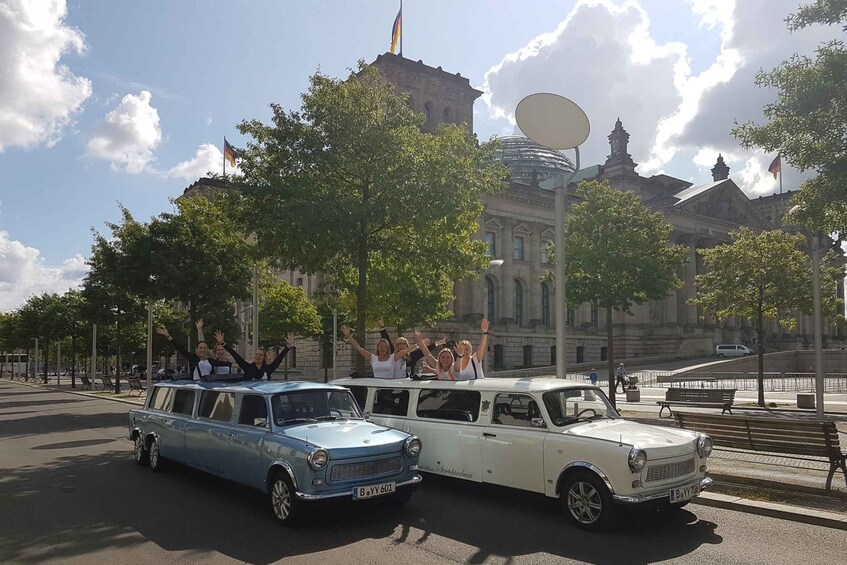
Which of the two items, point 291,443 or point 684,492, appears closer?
point 684,492

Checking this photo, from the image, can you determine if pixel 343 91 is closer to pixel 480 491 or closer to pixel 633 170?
pixel 480 491

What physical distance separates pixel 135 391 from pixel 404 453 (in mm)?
39590

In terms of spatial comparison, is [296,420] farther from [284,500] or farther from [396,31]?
[396,31]

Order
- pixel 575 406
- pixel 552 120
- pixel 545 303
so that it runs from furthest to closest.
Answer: pixel 545 303
pixel 552 120
pixel 575 406

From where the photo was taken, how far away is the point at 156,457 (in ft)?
38.5

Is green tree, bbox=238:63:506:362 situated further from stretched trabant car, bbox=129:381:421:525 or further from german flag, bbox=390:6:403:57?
german flag, bbox=390:6:403:57

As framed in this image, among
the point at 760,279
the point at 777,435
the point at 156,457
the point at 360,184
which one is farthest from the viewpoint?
the point at 760,279

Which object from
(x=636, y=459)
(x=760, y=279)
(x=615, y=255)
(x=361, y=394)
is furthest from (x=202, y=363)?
(x=760, y=279)

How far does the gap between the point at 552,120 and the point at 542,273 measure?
188 ft

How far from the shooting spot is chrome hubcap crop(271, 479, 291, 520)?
26.1ft

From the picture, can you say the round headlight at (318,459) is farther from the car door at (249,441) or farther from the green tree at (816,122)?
the green tree at (816,122)

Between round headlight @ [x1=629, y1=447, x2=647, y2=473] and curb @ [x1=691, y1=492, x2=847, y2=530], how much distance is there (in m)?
2.33

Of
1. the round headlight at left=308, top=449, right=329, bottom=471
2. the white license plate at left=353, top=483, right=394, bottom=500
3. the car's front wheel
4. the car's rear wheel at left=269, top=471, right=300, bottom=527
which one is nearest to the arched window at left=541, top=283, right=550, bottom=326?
the car's front wheel

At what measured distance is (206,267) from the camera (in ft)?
98.7
